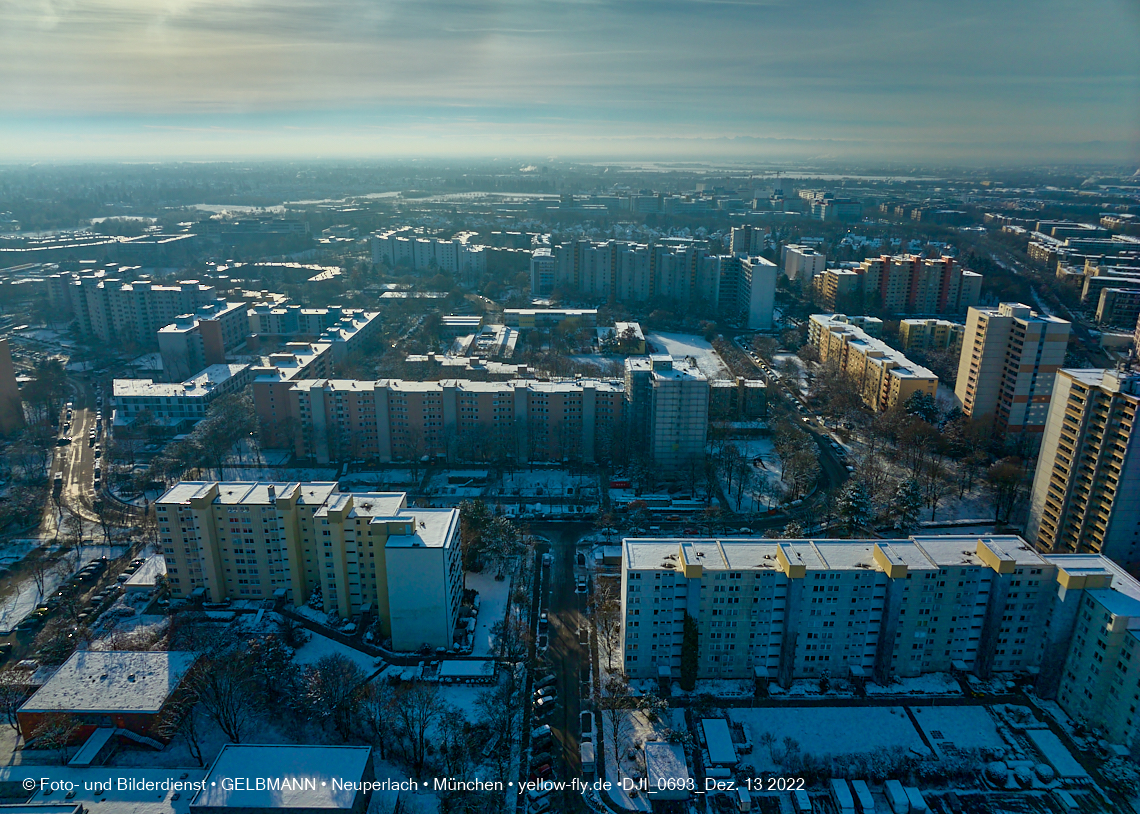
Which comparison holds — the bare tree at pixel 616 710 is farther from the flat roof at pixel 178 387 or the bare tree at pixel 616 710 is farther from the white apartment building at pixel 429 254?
the white apartment building at pixel 429 254

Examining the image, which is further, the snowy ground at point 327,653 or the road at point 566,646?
the snowy ground at point 327,653

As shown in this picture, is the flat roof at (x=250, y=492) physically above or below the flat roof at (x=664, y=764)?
above

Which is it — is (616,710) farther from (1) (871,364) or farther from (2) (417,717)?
(1) (871,364)

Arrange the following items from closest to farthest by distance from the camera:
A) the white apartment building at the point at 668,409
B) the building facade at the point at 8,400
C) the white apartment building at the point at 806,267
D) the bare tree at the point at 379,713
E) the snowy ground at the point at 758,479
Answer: the bare tree at the point at 379,713 → the snowy ground at the point at 758,479 → the white apartment building at the point at 668,409 → the building facade at the point at 8,400 → the white apartment building at the point at 806,267

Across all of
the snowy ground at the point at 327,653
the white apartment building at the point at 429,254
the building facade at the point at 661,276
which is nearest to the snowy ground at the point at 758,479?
the snowy ground at the point at 327,653

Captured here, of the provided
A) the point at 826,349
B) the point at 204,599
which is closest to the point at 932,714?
the point at 204,599

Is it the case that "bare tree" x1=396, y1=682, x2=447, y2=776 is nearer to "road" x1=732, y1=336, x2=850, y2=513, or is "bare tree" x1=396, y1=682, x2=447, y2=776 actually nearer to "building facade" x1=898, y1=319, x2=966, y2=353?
"road" x1=732, y1=336, x2=850, y2=513

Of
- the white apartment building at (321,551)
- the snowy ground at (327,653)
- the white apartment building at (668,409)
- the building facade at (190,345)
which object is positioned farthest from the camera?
the building facade at (190,345)

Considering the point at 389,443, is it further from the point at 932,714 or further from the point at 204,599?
the point at 932,714
